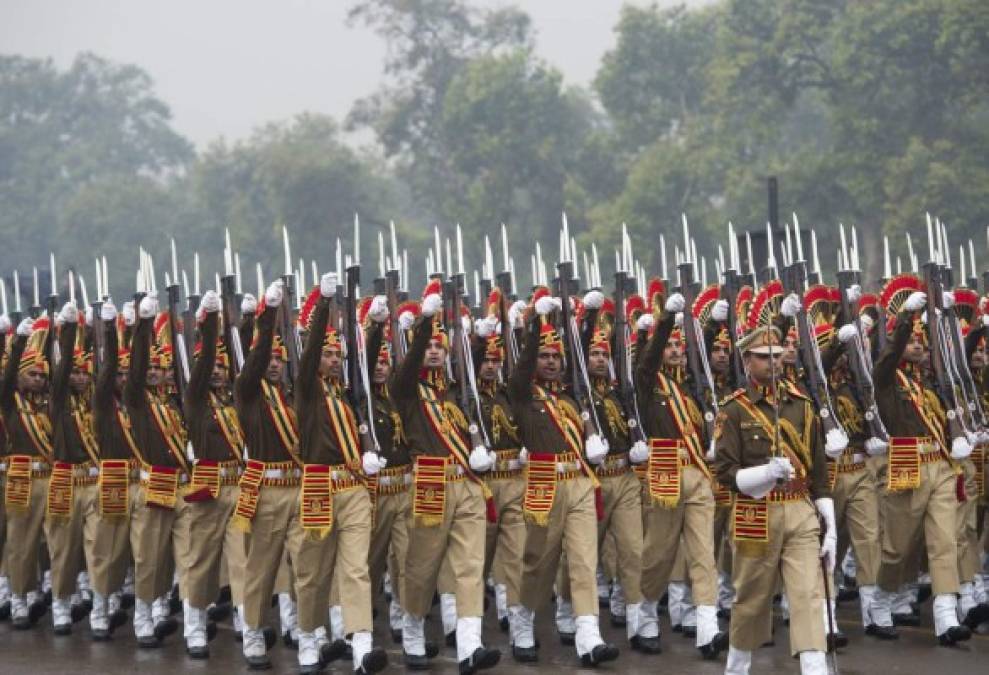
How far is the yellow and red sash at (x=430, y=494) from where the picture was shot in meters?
11.2

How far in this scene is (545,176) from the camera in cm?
4475

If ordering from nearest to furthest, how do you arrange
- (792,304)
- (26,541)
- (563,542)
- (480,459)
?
(792,304) < (480,459) < (563,542) < (26,541)

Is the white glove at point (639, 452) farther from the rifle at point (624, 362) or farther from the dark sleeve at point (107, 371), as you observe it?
the dark sleeve at point (107, 371)

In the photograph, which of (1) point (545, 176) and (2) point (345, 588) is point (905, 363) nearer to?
(2) point (345, 588)

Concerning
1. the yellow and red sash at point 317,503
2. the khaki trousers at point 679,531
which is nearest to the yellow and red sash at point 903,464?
the khaki trousers at point 679,531

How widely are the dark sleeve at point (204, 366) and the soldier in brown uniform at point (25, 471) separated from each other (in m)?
2.04

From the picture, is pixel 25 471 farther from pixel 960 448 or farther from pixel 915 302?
pixel 960 448

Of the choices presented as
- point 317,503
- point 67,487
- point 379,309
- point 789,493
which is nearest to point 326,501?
point 317,503

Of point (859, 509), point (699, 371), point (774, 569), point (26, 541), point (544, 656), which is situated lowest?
point (544, 656)

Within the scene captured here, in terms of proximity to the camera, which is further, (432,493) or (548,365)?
(548,365)

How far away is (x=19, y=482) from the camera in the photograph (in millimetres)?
13828

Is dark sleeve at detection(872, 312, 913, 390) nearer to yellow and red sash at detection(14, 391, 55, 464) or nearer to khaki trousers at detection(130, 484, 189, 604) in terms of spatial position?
khaki trousers at detection(130, 484, 189, 604)

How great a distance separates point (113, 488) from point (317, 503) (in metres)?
2.63

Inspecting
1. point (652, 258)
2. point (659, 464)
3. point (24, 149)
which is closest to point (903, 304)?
point (659, 464)
